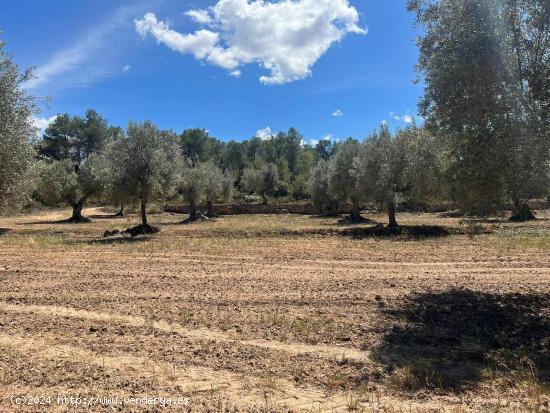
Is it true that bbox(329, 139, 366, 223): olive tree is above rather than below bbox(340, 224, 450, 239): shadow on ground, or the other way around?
above

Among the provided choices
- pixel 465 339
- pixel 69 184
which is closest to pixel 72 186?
pixel 69 184

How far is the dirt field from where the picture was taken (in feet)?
18.8

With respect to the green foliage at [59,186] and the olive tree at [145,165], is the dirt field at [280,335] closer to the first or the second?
the olive tree at [145,165]

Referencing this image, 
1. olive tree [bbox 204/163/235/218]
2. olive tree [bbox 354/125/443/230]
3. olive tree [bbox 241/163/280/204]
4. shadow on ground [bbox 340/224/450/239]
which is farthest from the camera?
olive tree [bbox 241/163/280/204]

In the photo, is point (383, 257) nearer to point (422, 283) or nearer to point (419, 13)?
point (422, 283)

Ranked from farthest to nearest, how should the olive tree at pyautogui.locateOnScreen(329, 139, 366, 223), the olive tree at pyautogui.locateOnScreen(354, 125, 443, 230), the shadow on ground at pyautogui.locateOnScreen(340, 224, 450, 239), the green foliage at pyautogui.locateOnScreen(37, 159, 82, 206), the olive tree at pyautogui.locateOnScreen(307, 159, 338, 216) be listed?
the olive tree at pyautogui.locateOnScreen(307, 159, 338, 216) < the green foliage at pyautogui.locateOnScreen(37, 159, 82, 206) < the olive tree at pyautogui.locateOnScreen(329, 139, 366, 223) < the olive tree at pyautogui.locateOnScreen(354, 125, 443, 230) < the shadow on ground at pyautogui.locateOnScreen(340, 224, 450, 239)

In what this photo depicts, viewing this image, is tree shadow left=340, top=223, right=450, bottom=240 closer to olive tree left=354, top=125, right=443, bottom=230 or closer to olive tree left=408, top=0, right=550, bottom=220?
olive tree left=354, top=125, right=443, bottom=230

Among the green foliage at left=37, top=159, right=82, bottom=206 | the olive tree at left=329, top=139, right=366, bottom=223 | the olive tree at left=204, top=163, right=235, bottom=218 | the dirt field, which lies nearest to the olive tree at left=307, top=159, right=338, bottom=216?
the olive tree at left=329, top=139, right=366, bottom=223

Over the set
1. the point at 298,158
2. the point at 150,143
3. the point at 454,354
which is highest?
the point at 298,158

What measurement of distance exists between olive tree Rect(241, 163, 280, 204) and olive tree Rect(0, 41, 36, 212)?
201 feet

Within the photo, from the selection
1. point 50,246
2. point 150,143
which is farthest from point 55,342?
point 150,143

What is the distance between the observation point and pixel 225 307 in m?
9.91

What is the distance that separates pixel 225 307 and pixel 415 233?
22309mm

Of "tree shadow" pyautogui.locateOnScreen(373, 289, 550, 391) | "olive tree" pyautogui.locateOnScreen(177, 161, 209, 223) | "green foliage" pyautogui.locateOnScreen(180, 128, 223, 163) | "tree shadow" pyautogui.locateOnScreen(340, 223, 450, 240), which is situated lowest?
"tree shadow" pyautogui.locateOnScreen(373, 289, 550, 391)
